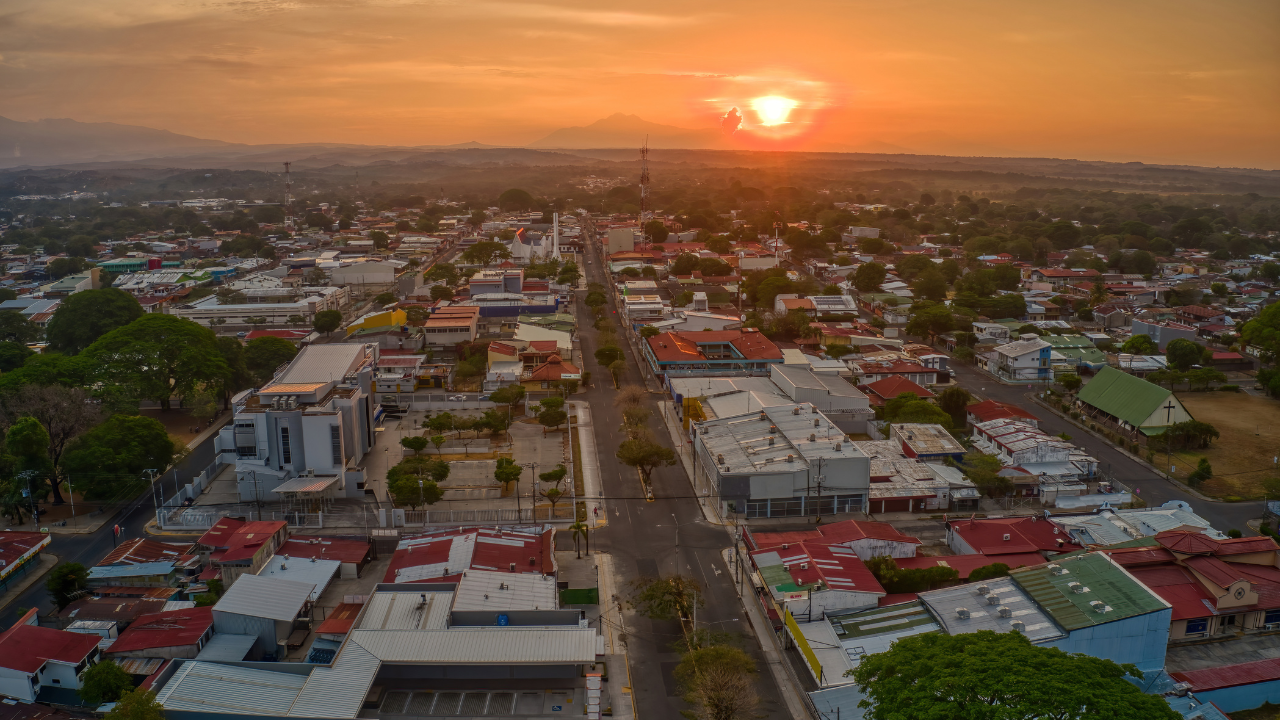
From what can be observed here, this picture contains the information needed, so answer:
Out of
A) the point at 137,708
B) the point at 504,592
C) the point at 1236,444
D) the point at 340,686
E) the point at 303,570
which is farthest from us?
the point at 1236,444

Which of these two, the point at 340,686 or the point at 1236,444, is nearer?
the point at 340,686

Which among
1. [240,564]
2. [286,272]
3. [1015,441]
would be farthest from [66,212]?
[1015,441]

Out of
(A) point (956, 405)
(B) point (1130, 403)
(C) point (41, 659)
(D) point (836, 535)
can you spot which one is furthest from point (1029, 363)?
(C) point (41, 659)

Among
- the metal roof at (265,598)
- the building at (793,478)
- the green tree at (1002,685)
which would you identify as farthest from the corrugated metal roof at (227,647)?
the building at (793,478)

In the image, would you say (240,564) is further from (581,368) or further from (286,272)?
(286,272)

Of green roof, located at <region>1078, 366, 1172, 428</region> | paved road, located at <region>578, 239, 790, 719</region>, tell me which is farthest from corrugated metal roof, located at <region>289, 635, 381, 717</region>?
green roof, located at <region>1078, 366, 1172, 428</region>

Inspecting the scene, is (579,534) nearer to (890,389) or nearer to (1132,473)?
(890,389)
